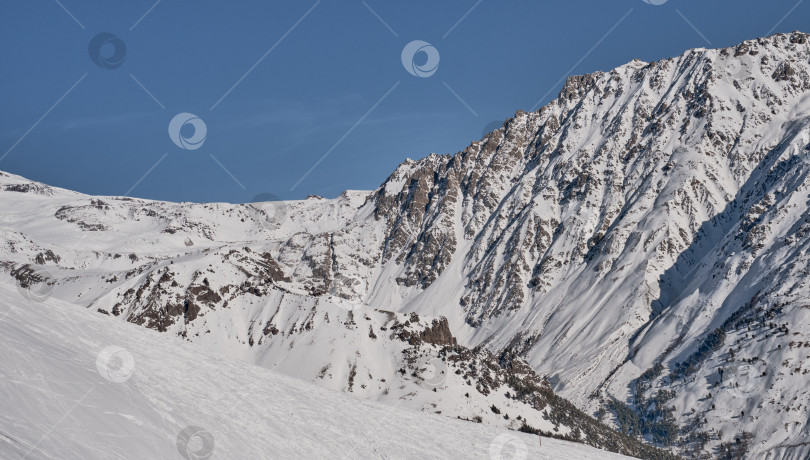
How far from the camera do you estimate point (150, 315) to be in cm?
18275

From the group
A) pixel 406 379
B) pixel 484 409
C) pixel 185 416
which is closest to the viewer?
pixel 185 416

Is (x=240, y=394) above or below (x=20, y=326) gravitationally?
above

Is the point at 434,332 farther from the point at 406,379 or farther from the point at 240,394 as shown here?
the point at 240,394

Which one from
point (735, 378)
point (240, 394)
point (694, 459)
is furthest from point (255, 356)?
point (240, 394)

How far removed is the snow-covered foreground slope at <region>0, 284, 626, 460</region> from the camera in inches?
843

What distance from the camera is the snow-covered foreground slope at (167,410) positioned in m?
21.4

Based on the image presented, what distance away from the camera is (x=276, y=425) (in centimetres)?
3077

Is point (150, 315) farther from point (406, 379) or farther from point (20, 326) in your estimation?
point (20, 326)

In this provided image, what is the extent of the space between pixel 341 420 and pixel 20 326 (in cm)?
1437

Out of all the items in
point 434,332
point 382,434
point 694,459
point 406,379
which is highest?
point 694,459

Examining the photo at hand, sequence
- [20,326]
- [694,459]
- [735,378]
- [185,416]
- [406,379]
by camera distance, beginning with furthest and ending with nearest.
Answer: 1. [735,378]
2. [694,459]
3. [406,379]
4. [20,326]
5. [185,416]

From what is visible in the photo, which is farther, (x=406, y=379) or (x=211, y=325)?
(x=211, y=325)

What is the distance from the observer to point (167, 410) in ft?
89.9

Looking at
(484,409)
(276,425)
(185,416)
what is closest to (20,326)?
(185,416)
